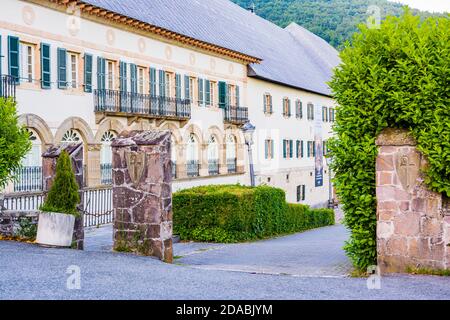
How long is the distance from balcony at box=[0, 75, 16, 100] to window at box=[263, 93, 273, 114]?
22822 mm

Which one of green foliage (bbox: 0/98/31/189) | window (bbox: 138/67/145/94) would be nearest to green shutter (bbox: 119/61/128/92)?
window (bbox: 138/67/145/94)

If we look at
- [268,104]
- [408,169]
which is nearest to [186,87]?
[268,104]

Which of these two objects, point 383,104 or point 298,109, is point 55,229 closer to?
point 383,104

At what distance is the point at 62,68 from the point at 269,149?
A: 71.2 feet

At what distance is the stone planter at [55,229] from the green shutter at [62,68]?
40.9 ft

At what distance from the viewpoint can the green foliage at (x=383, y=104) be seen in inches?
400

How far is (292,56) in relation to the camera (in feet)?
169

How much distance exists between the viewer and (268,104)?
43.0 meters

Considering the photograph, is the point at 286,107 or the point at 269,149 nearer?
the point at 269,149

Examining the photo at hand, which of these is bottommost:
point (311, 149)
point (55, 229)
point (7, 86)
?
point (55, 229)

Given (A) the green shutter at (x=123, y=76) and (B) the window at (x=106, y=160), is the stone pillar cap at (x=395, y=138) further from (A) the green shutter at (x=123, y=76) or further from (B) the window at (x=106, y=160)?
(A) the green shutter at (x=123, y=76)

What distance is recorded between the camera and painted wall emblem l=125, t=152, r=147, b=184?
12727 mm

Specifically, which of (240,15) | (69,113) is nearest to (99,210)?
(69,113)
